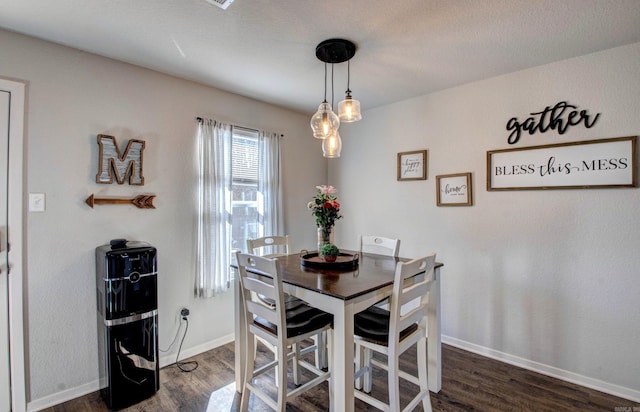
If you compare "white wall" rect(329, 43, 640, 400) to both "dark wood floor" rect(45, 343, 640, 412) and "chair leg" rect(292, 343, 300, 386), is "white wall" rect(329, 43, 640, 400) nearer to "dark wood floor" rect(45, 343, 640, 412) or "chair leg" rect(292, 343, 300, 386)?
"dark wood floor" rect(45, 343, 640, 412)

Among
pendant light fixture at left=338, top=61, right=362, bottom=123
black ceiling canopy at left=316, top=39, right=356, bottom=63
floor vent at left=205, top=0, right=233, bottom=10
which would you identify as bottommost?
pendant light fixture at left=338, top=61, right=362, bottom=123

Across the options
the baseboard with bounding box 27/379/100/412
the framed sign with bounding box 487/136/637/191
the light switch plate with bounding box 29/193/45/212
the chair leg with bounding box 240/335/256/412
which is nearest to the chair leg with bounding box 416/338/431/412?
the chair leg with bounding box 240/335/256/412

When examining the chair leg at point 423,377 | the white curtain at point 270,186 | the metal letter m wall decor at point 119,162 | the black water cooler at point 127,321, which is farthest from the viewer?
the white curtain at point 270,186

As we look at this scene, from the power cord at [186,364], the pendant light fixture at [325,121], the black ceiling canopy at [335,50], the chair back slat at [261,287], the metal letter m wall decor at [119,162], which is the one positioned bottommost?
the power cord at [186,364]

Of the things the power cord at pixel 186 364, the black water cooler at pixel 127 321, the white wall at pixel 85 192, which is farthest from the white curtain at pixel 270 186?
the black water cooler at pixel 127 321

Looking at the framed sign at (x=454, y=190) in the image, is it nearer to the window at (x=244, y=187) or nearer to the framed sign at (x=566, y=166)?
the framed sign at (x=566, y=166)

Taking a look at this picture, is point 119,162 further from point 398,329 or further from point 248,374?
point 398,329

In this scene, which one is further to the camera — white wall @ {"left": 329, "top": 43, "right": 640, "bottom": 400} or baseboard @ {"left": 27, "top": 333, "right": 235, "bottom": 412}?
white wall @ {"left": 329, "top": 43, "right": 640, "bottom": 400}

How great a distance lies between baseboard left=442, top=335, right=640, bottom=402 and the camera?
7.02ft

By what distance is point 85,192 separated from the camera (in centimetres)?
221

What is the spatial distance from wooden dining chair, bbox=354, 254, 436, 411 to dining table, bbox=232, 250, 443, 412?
0.12 metres

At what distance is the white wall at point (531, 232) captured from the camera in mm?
2164

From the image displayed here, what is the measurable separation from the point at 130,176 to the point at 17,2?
1137 mm

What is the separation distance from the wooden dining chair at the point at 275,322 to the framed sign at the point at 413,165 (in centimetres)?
185
